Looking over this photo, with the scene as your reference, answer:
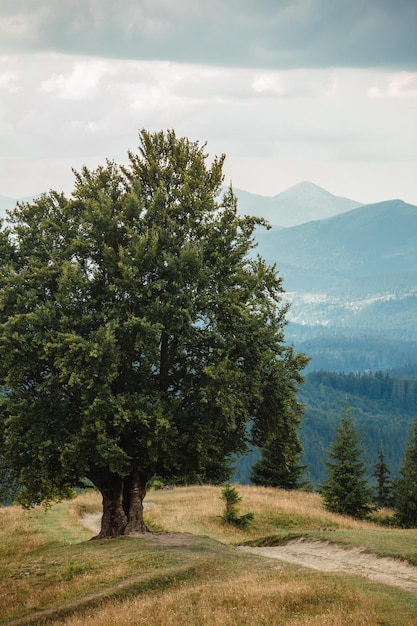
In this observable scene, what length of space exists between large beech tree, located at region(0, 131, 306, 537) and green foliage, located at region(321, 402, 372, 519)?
2248cm

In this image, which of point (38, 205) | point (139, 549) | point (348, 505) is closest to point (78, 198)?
point (38, 205)

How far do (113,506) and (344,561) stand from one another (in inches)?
433

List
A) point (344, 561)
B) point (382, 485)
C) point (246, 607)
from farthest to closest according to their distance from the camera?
point (382, 485) → point (344, 561) → point (246, 607)

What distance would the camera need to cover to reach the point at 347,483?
5044cm

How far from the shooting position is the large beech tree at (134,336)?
2608 centimetres

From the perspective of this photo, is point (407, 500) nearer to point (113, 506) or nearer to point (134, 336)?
point (113, 506)

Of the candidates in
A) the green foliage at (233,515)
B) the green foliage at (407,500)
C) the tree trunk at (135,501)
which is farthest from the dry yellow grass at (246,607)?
the green foliage at (407,500)

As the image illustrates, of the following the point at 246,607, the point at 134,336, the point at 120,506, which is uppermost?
the point at 134,336

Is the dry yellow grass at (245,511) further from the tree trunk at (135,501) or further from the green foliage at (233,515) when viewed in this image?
the tree trunk at (135,501)

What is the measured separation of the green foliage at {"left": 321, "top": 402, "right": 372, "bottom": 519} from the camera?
50.1 meters

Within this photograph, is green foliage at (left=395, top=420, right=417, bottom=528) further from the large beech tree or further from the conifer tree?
the large beech tree

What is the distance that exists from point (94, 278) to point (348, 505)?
31.5 m

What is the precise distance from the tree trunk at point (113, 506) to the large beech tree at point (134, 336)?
52 millimetres

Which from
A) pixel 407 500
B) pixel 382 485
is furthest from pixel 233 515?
pixel 382 485
